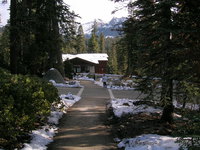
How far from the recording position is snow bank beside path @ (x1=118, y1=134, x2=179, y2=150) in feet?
21.9

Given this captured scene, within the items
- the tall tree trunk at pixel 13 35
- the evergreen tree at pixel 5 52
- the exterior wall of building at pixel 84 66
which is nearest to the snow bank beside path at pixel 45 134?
the tall tree trunk at pixel 13 35

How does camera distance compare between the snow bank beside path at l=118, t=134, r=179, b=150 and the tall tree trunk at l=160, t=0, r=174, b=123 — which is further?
the tall tree trunk at l=160, t=0, r=174, b=123

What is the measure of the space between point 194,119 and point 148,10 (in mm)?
4844

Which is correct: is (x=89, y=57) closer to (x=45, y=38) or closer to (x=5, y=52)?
(x=5, y=52)

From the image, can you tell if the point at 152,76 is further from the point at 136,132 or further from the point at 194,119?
the point at 194,119

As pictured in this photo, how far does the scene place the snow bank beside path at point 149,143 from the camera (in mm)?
6660

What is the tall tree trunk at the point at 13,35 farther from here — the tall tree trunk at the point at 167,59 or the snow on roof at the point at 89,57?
the snow on roof at the point at 89,57

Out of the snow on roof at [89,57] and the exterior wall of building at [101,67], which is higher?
the snow on roof at [89,57]

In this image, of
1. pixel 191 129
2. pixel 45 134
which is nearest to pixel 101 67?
pixel 45 134

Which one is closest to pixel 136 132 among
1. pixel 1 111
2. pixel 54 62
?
pixel 1 111

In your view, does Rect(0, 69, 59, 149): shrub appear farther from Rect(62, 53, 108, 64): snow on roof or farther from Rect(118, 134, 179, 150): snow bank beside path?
Rect(62, 53, 108, 64): snow on roof

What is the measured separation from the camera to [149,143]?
702 centimetres

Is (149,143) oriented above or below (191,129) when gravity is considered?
below

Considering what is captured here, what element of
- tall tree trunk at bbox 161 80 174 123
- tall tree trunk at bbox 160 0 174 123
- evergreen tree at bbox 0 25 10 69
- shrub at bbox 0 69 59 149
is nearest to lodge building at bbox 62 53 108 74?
evergreen tree at bbox 0 25 10 69
